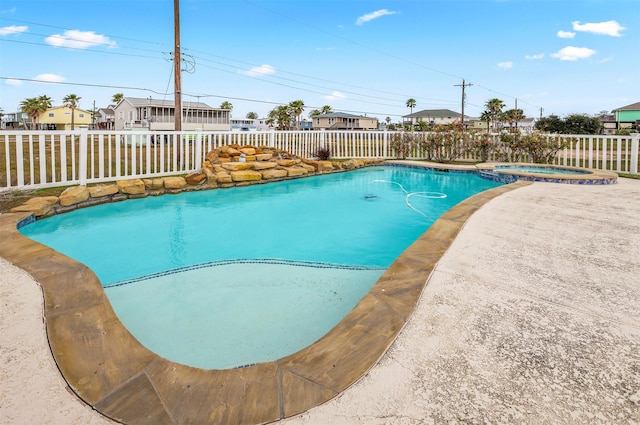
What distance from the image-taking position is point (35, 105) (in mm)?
43281

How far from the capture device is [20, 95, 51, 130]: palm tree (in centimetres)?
4328

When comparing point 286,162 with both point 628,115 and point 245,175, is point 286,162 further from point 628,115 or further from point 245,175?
point 628,115

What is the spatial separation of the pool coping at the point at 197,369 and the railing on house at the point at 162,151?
179 inches

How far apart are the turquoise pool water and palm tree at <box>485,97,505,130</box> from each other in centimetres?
4261

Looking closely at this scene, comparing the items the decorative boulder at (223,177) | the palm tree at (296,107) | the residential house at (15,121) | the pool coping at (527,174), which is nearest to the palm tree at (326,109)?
the palm tree at (296,107)

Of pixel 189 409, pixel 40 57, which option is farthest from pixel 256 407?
pixel 40 57

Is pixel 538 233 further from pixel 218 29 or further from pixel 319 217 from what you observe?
pixel 218 29

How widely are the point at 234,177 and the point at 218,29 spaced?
1315 centimetres

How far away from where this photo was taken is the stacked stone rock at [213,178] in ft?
16.7

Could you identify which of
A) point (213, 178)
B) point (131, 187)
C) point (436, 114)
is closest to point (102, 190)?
point (131, 187)

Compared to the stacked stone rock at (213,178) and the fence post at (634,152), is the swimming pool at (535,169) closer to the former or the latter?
the fence post at (634,152)

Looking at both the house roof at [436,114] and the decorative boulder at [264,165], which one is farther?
the house roof at [436,114]

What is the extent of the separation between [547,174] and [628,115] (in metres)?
51.0

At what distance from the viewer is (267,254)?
12.4 feet
